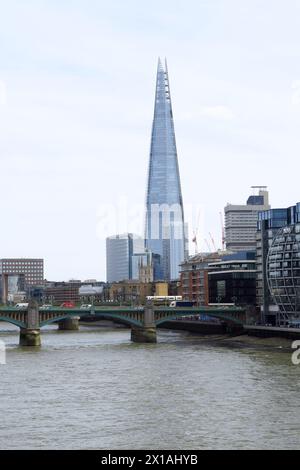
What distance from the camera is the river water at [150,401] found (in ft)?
185

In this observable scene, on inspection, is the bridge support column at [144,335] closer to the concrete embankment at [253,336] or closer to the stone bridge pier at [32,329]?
the concrete embankment at [253,336]

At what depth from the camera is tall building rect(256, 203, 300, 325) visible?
156m

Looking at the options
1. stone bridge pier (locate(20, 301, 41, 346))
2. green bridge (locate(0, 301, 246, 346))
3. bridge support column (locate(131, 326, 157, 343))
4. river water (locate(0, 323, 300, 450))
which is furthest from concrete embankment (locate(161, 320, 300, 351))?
stone bridge pier (locate(20, 301, 41, 346))

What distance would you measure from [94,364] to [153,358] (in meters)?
10.4

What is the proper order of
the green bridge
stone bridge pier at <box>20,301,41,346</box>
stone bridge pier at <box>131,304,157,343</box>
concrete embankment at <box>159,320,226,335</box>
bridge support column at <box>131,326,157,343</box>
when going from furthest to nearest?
concrete embankment at <box>159,320,226,335</box>, stone bridge pier at <box>131,304,157,343</box>, bridge support column at <box>131,326,157,343</box>, the green bridge, stone bridge pier at <box>20,301,41,346</box>

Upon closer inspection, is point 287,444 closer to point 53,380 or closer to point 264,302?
point 53,380

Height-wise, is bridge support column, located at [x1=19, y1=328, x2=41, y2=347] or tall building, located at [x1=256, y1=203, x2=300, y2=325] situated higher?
tall building, located at [x1=256, y1=203, x2=300, y2=325]

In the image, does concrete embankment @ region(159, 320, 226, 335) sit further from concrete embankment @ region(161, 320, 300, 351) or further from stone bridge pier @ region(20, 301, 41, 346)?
stone bridge pier @ region(20, 301, 41, 346)

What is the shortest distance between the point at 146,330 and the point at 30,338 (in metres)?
20.0

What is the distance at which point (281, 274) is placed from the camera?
522 feet

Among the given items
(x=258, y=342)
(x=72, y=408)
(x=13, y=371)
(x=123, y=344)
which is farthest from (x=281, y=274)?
(x=72, y=408)

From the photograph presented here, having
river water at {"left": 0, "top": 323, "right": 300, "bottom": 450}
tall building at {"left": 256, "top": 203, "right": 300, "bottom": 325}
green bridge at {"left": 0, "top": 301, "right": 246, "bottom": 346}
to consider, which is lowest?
river water at {"left": 0, "top": 323, "right": 300, "bottom": 450}

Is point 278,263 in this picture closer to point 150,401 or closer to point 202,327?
point 202,327

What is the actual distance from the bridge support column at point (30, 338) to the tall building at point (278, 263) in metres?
45.0
